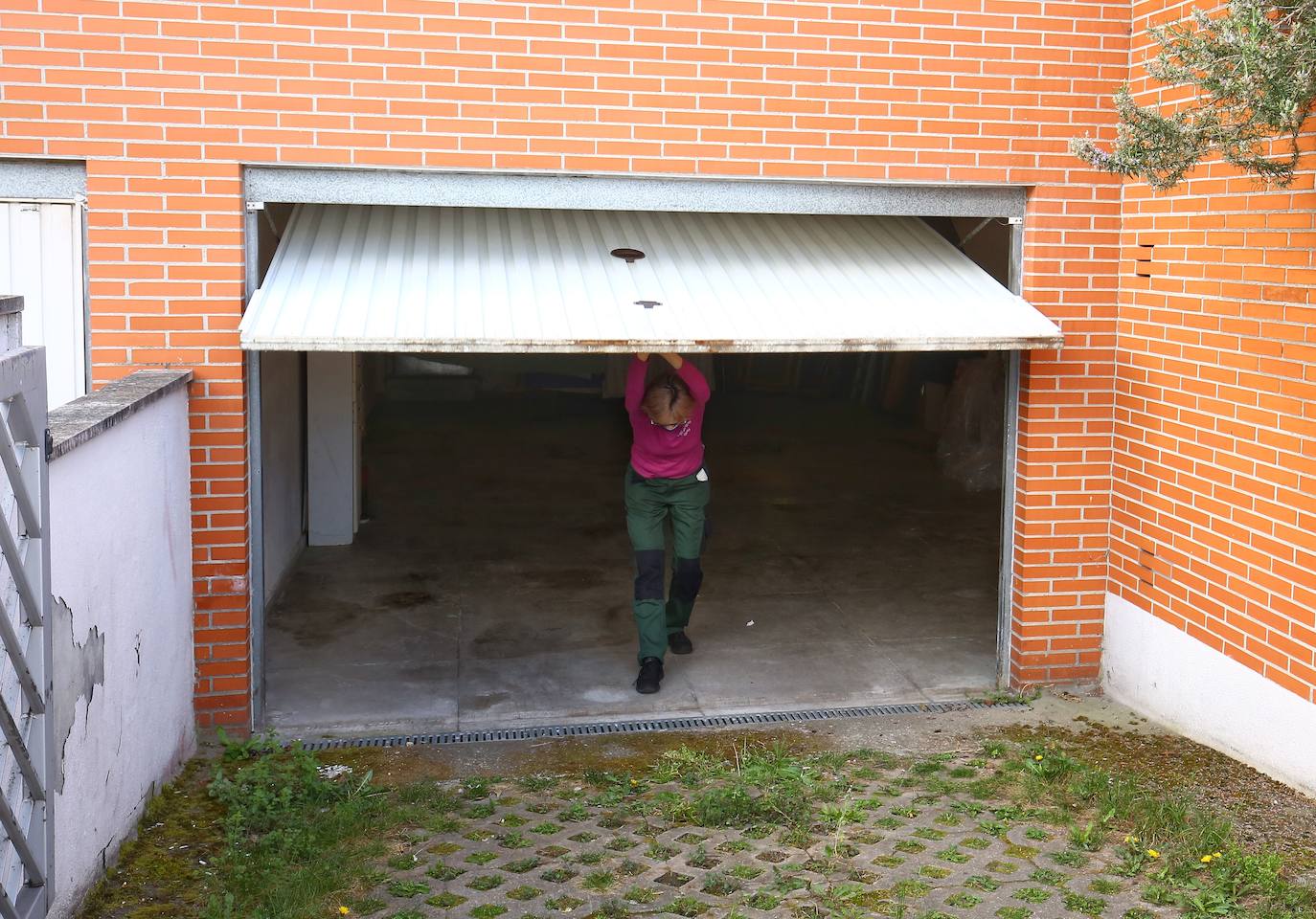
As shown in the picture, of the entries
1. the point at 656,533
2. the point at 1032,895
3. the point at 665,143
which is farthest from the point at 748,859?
the point at 665,143

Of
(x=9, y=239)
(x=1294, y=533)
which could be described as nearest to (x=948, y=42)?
(x=1294, y=533)

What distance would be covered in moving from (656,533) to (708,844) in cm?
228

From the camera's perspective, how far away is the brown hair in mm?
6789

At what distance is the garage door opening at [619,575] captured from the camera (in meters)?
6.86

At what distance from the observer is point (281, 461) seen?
29.8 feet

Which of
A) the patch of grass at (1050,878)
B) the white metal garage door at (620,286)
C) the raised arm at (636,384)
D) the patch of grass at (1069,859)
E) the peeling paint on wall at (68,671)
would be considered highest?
the white metal garage door at (620,286)

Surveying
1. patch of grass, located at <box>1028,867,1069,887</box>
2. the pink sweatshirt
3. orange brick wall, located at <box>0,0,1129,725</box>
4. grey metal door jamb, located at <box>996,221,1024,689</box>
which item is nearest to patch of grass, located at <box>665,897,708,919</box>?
patch of grass, located at <box>1028,867,1069,887</box>

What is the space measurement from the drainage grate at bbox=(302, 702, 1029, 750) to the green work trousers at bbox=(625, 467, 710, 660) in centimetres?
57

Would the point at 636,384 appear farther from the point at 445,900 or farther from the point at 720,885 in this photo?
the point at 445,900

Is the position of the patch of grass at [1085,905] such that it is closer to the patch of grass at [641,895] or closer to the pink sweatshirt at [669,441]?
the patch of grass at [641,895]

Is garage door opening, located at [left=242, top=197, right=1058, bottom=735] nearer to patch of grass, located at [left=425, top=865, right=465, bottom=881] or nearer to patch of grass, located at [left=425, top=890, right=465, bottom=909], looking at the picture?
patch of grass, located at [left=425, top=865, right=465, bottom=881]

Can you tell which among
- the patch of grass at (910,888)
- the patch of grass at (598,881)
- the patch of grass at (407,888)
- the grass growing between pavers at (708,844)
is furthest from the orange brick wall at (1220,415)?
the patch of grass at (407,888)

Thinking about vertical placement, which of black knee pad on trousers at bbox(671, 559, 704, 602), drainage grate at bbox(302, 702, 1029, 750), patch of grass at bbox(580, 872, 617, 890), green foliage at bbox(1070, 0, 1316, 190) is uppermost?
green foliage at bbox(1070, 0, 1316, 190)

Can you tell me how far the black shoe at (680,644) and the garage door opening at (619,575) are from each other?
10 cm
